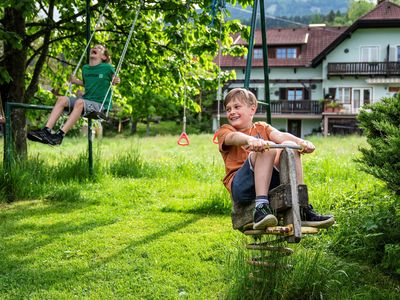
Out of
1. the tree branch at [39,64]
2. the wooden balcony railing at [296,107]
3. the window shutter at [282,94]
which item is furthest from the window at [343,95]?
the tree branch at [39,64]

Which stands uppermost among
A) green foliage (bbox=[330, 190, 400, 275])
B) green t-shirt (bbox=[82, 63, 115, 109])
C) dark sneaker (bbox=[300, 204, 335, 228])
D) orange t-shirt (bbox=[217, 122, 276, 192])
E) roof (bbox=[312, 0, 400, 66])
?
roof (bbox=[312, 0, 400, 66])

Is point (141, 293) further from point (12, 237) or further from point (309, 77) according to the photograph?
point (309, 77)

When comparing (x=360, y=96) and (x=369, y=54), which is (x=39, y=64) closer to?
(x=369, y=54)

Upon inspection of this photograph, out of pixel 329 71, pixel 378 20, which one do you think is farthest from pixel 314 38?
pixel 378 20

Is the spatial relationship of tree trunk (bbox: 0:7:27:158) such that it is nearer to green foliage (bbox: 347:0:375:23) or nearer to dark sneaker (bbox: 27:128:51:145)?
dark sneaker (bbox: 27:128:51:145)

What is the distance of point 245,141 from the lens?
3.80m

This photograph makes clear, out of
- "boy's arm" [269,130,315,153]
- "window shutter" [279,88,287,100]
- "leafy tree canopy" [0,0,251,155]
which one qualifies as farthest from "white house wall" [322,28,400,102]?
"boy's arm" [269,130,315,153]

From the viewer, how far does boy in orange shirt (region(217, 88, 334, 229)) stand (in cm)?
356

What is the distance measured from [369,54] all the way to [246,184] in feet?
113

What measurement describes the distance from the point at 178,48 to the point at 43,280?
294 inches

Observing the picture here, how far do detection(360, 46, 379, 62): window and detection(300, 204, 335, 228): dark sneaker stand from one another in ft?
112

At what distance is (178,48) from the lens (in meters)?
11.1

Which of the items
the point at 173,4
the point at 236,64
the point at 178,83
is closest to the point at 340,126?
the point at 236,64

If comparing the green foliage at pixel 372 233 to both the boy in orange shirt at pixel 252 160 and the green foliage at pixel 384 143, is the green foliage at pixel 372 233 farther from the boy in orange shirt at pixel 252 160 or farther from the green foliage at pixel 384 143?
the boy in orange shirt at pixel 252 160
